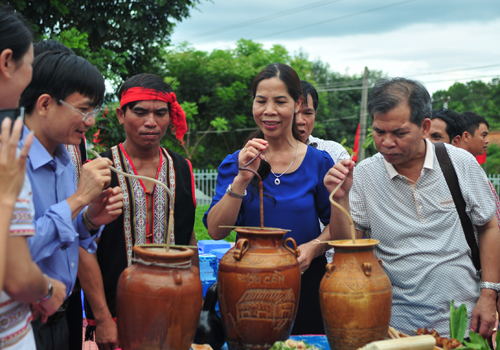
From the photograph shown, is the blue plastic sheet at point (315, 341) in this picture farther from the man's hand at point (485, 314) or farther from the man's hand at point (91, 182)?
the man's hand at point (91, 182)

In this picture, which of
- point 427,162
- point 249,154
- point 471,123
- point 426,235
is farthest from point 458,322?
point 471,123

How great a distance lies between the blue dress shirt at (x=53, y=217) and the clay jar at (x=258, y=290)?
639 mm

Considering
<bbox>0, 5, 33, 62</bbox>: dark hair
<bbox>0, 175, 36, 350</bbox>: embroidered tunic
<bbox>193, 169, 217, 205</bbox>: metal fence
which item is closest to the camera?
<bbox>0, 175, 36, 350</bbox>: embroidered tunic

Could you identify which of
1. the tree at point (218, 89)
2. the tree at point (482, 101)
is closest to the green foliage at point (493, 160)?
the tree at point (482, 101)

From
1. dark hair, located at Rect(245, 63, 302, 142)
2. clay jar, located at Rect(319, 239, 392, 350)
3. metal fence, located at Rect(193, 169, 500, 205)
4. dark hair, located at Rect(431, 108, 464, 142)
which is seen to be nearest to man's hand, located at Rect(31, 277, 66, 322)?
clay jar, located at Rect(319, 239, 392, 350)

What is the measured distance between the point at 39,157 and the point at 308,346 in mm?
1355

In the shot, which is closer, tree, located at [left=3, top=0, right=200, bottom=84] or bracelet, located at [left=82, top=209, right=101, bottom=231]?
bracelet, located at [left=82, top=209, right=101, bottom=231]

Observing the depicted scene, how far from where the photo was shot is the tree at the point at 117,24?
28.4 ft

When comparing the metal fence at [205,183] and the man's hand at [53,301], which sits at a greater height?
the man's hand at [53,301]

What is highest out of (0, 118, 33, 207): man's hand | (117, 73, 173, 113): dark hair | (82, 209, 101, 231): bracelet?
(117, 73, 173, 113): dark hair

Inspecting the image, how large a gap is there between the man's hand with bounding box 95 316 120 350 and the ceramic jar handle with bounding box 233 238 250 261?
0.75 m

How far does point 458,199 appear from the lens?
2.51 meters

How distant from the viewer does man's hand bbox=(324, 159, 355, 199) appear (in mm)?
2275

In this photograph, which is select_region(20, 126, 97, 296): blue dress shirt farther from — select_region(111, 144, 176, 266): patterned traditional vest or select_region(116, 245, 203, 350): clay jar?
select_region(111, 144, 176, 266): patterned traditional vest
